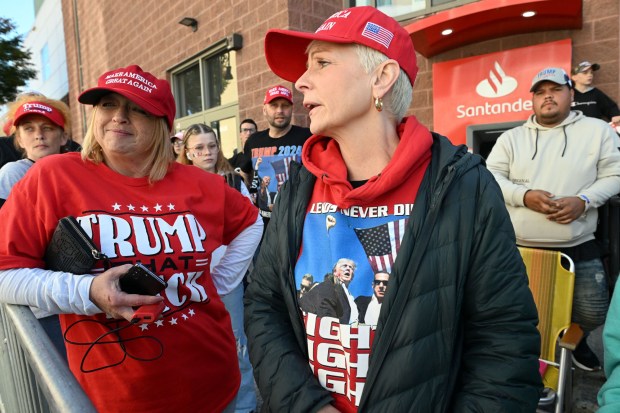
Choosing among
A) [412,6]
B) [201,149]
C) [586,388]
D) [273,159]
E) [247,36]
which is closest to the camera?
[586,388]

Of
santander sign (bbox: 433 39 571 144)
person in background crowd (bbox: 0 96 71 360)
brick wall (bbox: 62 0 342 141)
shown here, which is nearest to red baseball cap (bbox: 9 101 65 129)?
person in background crowd (bbox: 0 96 71 360)

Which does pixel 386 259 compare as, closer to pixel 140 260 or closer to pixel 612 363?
pixel 612 363

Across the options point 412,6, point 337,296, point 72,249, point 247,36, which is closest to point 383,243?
point 337,296

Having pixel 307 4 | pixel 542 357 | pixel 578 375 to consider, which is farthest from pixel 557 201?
pixel 307 4

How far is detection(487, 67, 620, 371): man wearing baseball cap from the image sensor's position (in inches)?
105

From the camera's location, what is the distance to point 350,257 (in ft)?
4.13

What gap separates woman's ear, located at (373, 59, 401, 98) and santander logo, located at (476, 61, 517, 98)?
158 inches

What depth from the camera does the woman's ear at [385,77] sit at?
129cm

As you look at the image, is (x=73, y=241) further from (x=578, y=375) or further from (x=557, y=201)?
(x=578, y=375)

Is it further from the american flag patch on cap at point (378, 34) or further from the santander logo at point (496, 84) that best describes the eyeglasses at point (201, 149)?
the santander logo at point (496, 84)

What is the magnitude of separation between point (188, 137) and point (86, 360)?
235 cm

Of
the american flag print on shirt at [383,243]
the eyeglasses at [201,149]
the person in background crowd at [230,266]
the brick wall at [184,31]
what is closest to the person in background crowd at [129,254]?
the person in background crowd at [230,266]

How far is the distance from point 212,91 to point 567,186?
6835mm

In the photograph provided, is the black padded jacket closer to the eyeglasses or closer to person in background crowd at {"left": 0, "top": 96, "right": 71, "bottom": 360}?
person in background crowd at {"left": 0, "top": 96, "right": 71, "bottom": 360}
